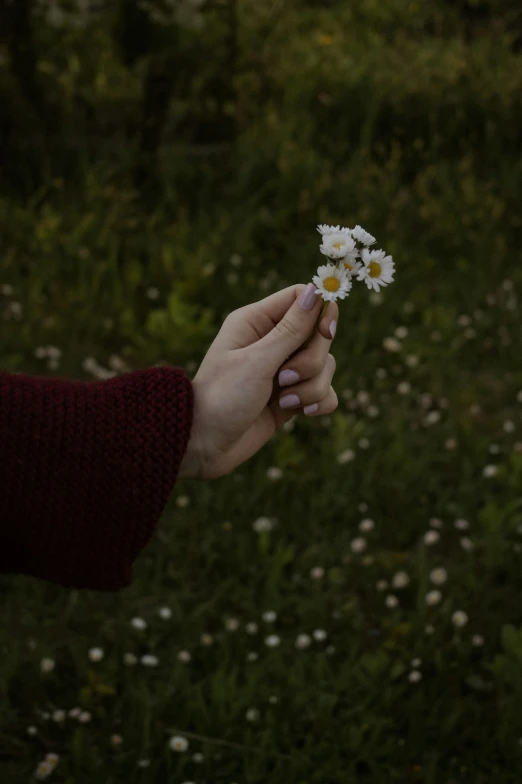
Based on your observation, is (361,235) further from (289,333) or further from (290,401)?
(290,401)

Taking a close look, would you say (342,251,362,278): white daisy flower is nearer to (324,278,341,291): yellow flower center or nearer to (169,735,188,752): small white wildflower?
(324,278,341,291): yellow flower center

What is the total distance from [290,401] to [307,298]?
24cm

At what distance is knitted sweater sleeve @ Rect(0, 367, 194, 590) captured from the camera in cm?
148

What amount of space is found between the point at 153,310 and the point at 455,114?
2044 mm

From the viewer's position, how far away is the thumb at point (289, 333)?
1512 mm

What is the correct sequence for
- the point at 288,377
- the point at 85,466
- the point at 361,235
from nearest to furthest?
the point at 361,235 < the point at 85,466 < the point at 288,377

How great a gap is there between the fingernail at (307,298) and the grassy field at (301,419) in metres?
1.08

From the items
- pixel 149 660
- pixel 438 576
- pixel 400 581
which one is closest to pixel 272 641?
pixel 149 660

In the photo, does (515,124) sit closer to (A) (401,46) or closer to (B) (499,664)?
(A) (401,46)

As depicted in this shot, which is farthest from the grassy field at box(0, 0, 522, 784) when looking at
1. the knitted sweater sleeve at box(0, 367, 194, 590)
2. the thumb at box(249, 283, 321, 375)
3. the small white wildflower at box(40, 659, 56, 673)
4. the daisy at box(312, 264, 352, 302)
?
the daisy at box(312, 264, 352, 302)

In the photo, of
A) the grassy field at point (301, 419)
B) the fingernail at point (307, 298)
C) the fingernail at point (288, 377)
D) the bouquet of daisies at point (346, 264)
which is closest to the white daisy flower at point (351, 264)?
the bouquet of daisies at point (346, 264)

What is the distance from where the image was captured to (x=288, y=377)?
161 centimetres

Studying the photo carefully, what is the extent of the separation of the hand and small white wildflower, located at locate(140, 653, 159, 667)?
2.48 ft

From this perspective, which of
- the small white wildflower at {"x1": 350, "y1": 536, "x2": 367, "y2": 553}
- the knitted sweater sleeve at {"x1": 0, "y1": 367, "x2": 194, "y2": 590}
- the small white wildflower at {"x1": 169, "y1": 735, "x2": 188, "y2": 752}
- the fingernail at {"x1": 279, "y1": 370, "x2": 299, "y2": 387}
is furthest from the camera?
the small white wildflower at {"x1": 350, "y1": 536, "x2": 367, "y2": 553}
